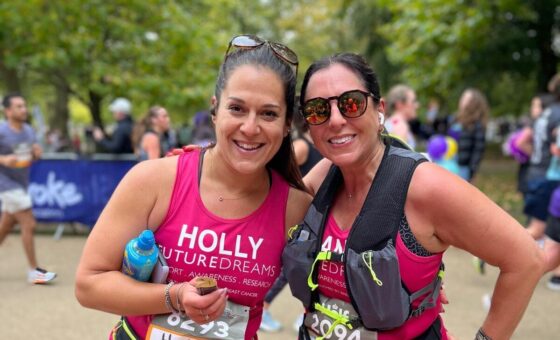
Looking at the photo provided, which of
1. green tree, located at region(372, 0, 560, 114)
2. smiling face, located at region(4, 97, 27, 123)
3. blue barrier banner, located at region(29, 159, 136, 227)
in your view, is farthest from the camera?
green tree, located at region(372, 0, 560, 114)

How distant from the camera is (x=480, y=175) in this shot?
17250 millimetres

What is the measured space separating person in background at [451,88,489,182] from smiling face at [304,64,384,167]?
5.75 meters

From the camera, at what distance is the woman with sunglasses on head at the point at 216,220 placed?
1916mm

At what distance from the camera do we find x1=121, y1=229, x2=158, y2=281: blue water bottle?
182 cm

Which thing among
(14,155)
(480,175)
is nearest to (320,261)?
(14,155)

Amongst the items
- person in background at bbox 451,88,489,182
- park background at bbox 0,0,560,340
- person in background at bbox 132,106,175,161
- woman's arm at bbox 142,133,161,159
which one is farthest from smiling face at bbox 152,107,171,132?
person in background at bbox 451,88,489,182

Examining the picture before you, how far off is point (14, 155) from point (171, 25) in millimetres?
Result: 7170

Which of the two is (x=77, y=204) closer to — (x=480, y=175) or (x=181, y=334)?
(x=181, y=334)

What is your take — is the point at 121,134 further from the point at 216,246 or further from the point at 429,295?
the point at 429,295

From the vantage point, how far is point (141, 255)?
184 cm

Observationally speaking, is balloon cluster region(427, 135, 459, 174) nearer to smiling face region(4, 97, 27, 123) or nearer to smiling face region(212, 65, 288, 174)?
smiling face region(4, 97, 27, 123)

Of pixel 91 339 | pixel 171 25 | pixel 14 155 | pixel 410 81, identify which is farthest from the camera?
pixel 410 81

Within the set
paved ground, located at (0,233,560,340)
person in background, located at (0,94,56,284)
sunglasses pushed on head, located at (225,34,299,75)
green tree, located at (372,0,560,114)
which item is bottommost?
paved ground, located at (0,233,560,340)

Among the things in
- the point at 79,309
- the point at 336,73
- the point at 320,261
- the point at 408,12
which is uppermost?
the point at 408,12
